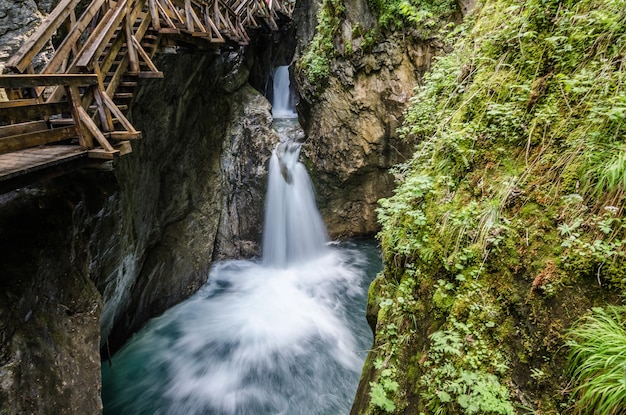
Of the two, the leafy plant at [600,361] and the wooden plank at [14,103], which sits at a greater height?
the wooden plank at [14,103]

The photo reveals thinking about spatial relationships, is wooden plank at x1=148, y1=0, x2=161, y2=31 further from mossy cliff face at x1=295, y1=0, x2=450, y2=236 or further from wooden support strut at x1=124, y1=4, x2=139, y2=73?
mossy cliff face at x1=295, y1=0, x2=450, y2=236

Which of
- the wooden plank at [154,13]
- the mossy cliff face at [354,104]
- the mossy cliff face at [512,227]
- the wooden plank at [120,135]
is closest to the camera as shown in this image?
the mossy cliff face at [512,227]

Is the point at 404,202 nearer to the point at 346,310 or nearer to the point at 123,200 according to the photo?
the point at 123,200

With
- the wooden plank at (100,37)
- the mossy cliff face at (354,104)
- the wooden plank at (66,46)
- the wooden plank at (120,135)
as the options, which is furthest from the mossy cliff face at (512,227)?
the mossy cliff face at (354,104)

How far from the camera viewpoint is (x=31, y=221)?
3.68 meters

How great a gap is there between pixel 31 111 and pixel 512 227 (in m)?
4.89

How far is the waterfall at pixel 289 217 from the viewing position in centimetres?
1267

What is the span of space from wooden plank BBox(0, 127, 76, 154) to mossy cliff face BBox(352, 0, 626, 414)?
13.0 feet

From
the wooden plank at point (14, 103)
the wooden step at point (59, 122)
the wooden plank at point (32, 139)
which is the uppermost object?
the wooden plank at point (14, 103)

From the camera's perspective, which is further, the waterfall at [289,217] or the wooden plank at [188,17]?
the waterfall at [289,217]

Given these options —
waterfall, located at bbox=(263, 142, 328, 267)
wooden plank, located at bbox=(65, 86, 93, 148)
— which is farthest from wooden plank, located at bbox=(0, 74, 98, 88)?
waterfall, located at bbox=(263, 142, 328, 267)

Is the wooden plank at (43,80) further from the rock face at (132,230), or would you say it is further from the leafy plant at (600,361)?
the leafy plant at (600,361)

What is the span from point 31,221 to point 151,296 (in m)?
5.58

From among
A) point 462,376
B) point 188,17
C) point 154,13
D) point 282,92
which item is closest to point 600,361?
point 462,376
